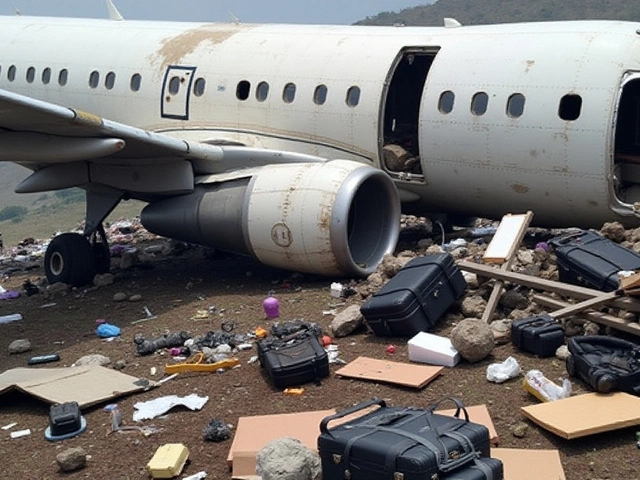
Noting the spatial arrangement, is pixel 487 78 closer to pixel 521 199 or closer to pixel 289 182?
pixel 521 199

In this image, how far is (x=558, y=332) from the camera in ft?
29.6

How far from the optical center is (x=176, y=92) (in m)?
15.4

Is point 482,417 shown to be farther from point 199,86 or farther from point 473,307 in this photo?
point 199,86

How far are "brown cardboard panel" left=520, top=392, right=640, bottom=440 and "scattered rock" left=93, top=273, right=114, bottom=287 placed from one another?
8854 mm

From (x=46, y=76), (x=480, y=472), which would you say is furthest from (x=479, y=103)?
(x=46, y=76)

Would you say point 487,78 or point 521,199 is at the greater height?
point 487,78

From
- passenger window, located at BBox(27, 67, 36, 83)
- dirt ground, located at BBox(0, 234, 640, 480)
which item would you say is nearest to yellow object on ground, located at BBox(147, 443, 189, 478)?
dirt ground, located at BBox(0, 234, 640, 480)

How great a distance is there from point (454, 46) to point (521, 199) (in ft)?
8.42

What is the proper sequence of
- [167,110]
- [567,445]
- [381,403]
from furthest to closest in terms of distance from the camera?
[167,110]
[567,445]
[381,403]

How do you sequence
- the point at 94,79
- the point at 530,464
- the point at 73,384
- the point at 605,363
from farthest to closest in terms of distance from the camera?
the point at 94,79 → the point at 73,384 → the point at 605,363 → the point at 530,464

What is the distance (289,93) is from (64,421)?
7.48 m

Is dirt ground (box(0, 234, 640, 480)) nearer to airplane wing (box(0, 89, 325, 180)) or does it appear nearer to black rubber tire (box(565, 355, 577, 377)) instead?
black rubber tire (box(565, 355, 577, 377))

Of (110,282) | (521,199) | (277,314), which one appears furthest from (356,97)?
(110,282)

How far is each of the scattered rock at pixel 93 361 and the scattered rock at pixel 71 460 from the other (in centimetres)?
275
